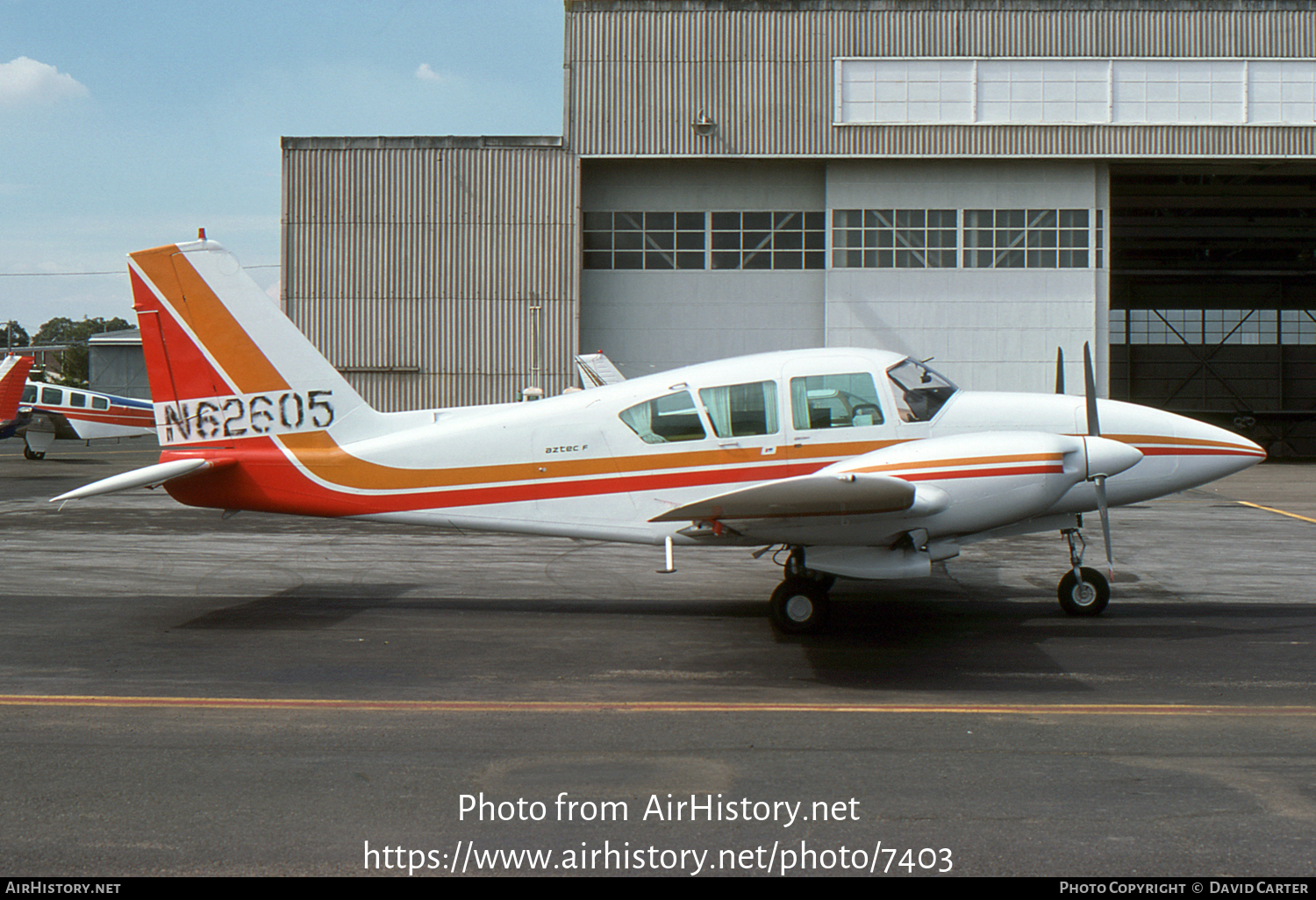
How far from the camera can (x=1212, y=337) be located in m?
50.7

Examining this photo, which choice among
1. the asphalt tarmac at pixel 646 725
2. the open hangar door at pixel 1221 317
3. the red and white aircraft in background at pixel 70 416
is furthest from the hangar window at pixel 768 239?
the asphalt tarmac at pixel 646 725

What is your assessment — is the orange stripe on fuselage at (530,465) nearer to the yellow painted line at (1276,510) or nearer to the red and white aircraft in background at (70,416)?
the yellow painted line at (1276,510)

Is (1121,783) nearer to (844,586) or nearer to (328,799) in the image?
(328,799)

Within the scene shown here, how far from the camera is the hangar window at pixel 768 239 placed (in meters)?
31.2

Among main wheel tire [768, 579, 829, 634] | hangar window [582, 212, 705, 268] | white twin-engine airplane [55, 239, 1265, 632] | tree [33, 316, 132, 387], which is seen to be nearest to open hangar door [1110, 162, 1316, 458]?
hangar window [582, 212, 705, 268]

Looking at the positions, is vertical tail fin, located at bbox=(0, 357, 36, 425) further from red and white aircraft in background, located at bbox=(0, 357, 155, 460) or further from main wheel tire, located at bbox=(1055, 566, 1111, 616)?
main wheel tire, located at bbox=(1055, 566, 1111, 616)

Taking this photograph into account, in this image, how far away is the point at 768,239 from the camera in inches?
1232

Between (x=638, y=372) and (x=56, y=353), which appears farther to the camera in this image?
(x=56, y=353)

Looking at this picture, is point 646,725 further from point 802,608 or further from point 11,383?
point 11,383

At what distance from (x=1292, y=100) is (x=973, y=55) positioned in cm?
931

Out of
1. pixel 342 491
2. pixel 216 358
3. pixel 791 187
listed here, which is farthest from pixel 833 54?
pixel 342 491

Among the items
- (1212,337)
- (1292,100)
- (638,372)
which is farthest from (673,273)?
(1212,337)

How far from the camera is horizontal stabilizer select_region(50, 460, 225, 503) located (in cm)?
814

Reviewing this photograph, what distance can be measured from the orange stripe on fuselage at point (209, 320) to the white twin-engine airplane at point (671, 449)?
0.02m
